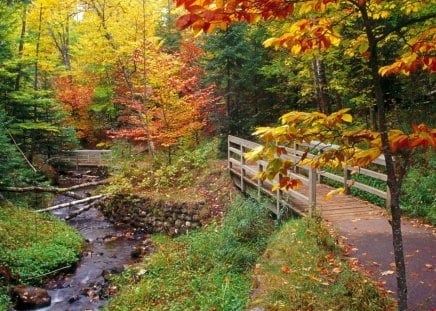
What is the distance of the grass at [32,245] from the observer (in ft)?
33.6

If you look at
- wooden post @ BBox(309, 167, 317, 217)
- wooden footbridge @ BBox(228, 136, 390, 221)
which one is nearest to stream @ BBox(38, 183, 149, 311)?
wooden footbridge @ BBox(228, 136, 390, 221)

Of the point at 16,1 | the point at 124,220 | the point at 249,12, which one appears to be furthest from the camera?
the point at 16,1

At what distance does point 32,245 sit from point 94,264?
6.12 feet

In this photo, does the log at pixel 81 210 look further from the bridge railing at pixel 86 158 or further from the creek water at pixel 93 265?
the bridge railing at pixel 86 158

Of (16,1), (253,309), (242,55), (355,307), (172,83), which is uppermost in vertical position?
(16,1)

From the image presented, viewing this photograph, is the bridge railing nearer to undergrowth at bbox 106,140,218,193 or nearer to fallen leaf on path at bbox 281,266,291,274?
undergrowth at bbox 106,140,218,193

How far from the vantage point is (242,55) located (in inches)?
646

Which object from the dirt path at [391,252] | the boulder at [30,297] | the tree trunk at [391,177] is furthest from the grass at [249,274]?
the tree trunk at [391,177]

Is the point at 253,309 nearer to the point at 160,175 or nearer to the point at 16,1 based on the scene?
the point at 160,175

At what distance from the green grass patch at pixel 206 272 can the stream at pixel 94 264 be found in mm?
702

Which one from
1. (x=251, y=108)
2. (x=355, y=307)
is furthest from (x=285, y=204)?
(x=251, y=108)

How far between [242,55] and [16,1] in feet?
35.2

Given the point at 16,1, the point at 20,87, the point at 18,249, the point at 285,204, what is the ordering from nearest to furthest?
the point at 285,204
the point at 18,249
the point at 16,1
the point at 20,87

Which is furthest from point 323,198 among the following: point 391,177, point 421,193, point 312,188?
point 391,177
